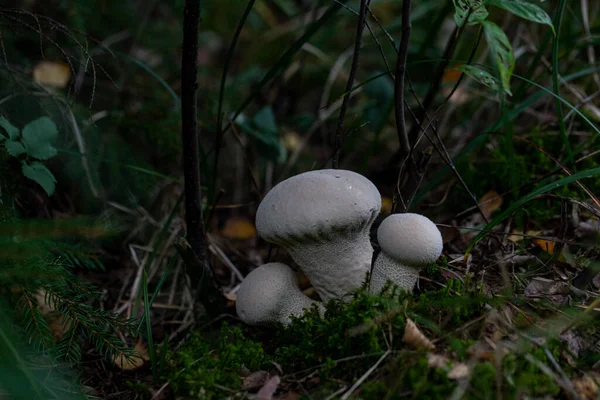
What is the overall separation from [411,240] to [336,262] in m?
0.25

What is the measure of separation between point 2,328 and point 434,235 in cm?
114

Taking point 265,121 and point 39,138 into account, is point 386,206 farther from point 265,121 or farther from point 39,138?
point 39,138

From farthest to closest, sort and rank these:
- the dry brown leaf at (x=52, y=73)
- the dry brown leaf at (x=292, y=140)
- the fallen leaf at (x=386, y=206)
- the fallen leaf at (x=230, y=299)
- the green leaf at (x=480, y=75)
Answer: the dry brown leaf at (x=292, y=140) → the dry brown leaf at (x=52, y=73) → the fallen leaf at (x=386, y=206) → the fallen leaf at (x=230, y=299) → the green leaf at (x=480, y=75)

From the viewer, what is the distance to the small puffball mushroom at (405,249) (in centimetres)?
150

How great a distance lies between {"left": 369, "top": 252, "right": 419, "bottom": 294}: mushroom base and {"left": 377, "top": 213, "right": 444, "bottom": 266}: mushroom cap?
37mm

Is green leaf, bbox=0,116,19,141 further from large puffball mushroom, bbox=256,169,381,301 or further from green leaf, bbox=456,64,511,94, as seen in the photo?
green leaf, bbox=456,64,511,94

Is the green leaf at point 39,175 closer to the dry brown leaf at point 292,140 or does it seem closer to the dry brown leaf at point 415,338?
the dry brown leaf at point 415,338

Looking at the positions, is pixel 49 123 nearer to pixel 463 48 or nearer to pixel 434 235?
pixel 434 235

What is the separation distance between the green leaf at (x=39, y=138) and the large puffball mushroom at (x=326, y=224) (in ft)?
2.67

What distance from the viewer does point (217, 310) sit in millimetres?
1952

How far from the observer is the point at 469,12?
4.40 feet

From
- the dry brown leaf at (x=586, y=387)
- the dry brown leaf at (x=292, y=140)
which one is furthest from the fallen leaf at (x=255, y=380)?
the dry brown leaf at (x=292, y=140)

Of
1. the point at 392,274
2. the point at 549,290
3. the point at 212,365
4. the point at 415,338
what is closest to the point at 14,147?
the point at 212,365

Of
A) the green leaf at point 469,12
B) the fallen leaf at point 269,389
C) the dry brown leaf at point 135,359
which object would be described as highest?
the green leaf at point 469,12
